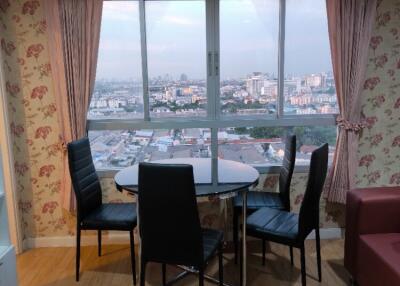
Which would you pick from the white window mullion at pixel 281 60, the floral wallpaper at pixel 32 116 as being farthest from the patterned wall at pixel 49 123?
the white window mullion at pixel 281 60

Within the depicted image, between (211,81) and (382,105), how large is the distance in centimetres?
150

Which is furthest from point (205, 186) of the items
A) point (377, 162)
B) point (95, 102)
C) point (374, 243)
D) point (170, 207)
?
point (377, 162)

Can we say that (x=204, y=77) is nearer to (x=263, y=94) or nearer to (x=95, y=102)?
(x=263, y=94)

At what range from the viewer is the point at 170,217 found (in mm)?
2086

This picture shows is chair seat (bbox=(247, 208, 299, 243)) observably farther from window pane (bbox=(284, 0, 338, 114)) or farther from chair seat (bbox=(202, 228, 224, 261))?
window pane (bbox=(284, 0, 338, 114))

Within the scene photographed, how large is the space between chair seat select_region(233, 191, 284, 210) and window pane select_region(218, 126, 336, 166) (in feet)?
1.24

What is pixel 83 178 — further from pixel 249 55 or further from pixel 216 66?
pixel 249 55

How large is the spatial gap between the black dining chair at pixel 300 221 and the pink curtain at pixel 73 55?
1.65 metres

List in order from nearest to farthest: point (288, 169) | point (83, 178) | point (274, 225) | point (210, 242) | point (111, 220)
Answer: point (210, 242)
point (274, 225)
point (111, 220)
point (83, 178)
point (288, 169)

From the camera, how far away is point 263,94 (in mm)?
3357

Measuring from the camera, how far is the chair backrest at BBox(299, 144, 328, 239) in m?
2.34

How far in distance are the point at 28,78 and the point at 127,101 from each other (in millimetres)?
830

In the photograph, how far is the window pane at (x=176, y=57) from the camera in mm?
3205

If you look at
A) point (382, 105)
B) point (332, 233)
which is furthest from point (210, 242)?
point (382, 105)
